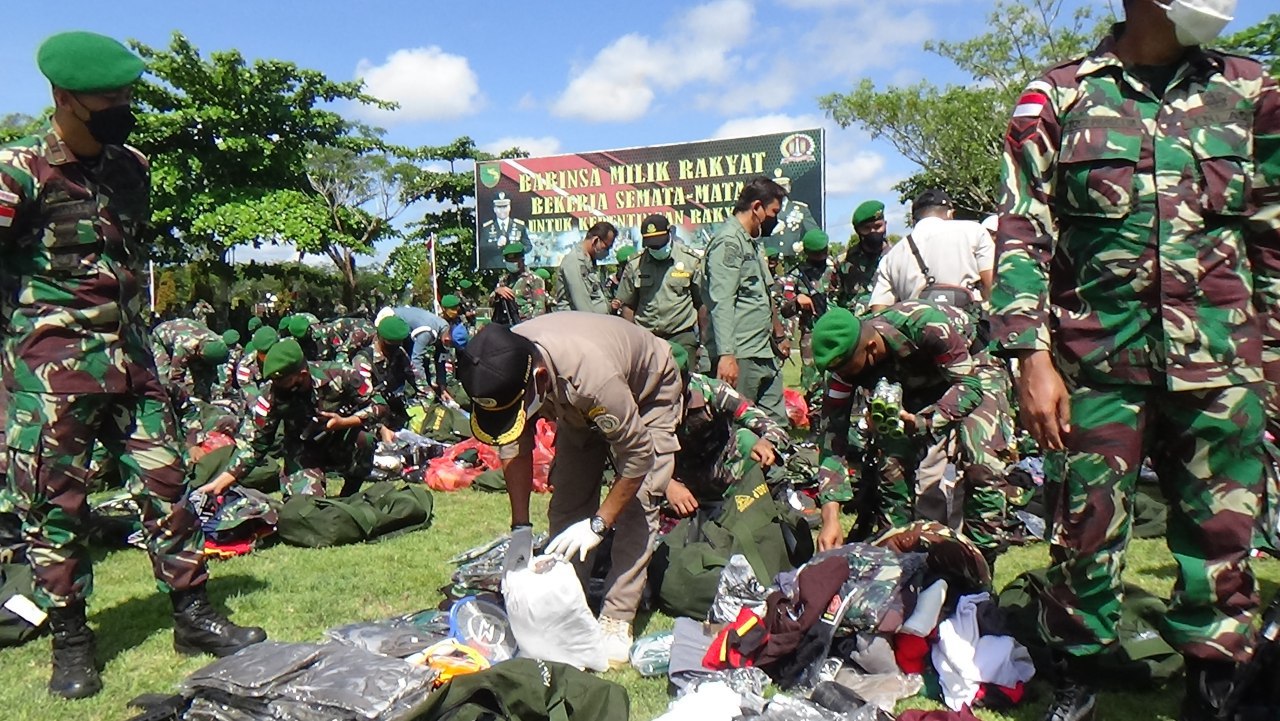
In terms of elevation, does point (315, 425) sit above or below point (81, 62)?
below

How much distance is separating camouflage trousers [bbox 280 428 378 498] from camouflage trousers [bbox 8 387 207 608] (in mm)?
2500

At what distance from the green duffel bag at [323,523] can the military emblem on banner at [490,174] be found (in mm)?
12331

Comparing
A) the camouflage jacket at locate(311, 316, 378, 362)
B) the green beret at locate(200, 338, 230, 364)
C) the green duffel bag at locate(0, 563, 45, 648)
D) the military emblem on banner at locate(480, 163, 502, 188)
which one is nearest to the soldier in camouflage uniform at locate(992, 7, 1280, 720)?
the green duffel bag at locate(0, 563, 45, 648)

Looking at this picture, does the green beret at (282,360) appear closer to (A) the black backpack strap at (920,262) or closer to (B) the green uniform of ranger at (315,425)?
(B) the green uniform of ranger at (315,425)

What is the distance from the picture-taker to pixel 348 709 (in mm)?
2561

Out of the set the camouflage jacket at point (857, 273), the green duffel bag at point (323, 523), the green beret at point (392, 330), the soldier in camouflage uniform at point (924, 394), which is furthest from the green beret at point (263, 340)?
the soldier in camouflage uniform at point (924, 394)

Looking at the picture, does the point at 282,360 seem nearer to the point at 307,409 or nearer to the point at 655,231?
Answer: the point at 307,409

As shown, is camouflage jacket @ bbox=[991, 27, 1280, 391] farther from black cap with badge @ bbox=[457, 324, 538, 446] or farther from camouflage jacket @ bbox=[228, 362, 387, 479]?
camouflage jacket @ bbox=[228, 362, 387, 479]

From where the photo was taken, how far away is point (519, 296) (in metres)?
10.0

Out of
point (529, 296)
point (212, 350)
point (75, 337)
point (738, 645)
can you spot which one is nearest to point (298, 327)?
point (212, 350)

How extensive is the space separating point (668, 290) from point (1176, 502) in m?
5.07

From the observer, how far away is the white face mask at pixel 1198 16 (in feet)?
6.66

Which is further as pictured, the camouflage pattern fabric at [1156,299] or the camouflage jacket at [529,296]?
the camouflage jacket at [529,296]

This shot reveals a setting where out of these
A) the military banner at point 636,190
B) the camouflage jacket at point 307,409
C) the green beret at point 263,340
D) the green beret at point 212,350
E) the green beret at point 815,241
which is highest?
the military banner at point 636,190
